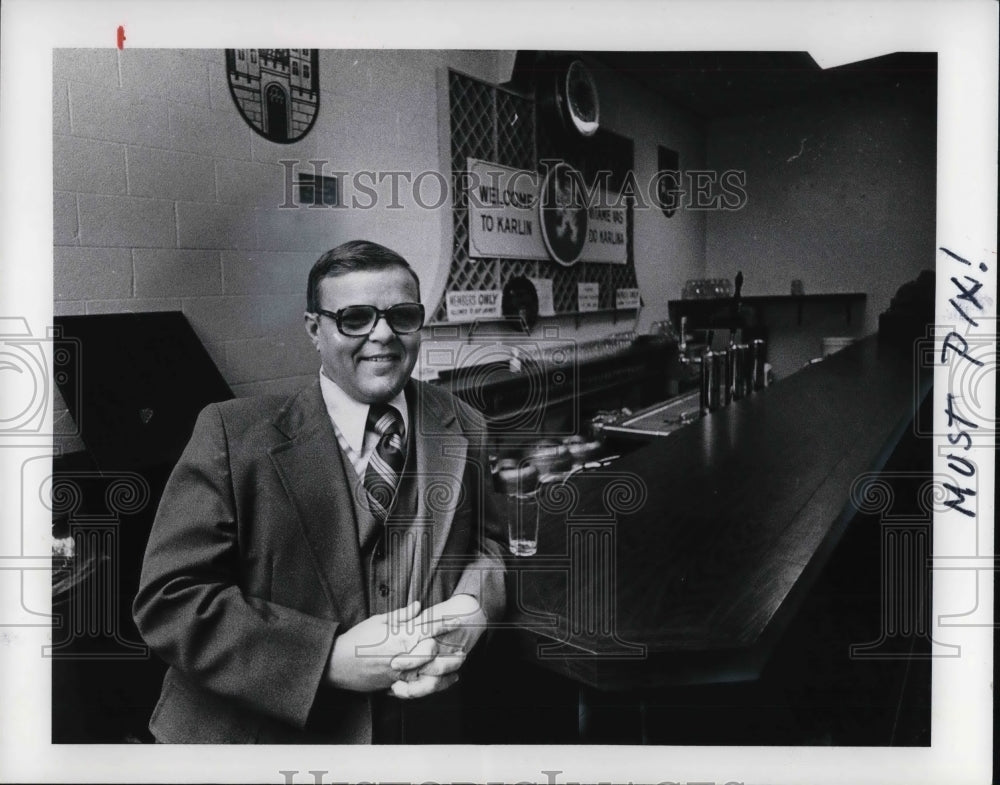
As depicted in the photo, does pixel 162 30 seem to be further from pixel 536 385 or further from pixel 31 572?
pixel 31 572

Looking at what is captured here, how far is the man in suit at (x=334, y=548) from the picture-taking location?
1562 mm

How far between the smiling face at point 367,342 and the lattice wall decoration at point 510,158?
93 mm

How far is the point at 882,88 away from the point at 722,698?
1344mm

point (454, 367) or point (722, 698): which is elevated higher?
point (454, 367)

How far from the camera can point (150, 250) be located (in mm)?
1587

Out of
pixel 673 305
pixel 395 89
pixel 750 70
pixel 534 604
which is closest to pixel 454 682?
pixel 534 604

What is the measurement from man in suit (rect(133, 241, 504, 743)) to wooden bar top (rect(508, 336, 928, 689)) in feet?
0.57

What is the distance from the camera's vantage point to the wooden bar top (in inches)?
48.4

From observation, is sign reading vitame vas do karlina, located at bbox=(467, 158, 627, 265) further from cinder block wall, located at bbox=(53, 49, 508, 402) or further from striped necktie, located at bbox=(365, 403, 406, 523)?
striped necktie, located at bbox=(365, 403, 406, 523)

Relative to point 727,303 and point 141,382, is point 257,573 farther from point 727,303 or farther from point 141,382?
point 727,303

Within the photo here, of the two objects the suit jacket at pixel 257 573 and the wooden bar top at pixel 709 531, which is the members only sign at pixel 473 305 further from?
the wooden bar top at pixel 709 531

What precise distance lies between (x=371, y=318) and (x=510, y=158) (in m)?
0.44
